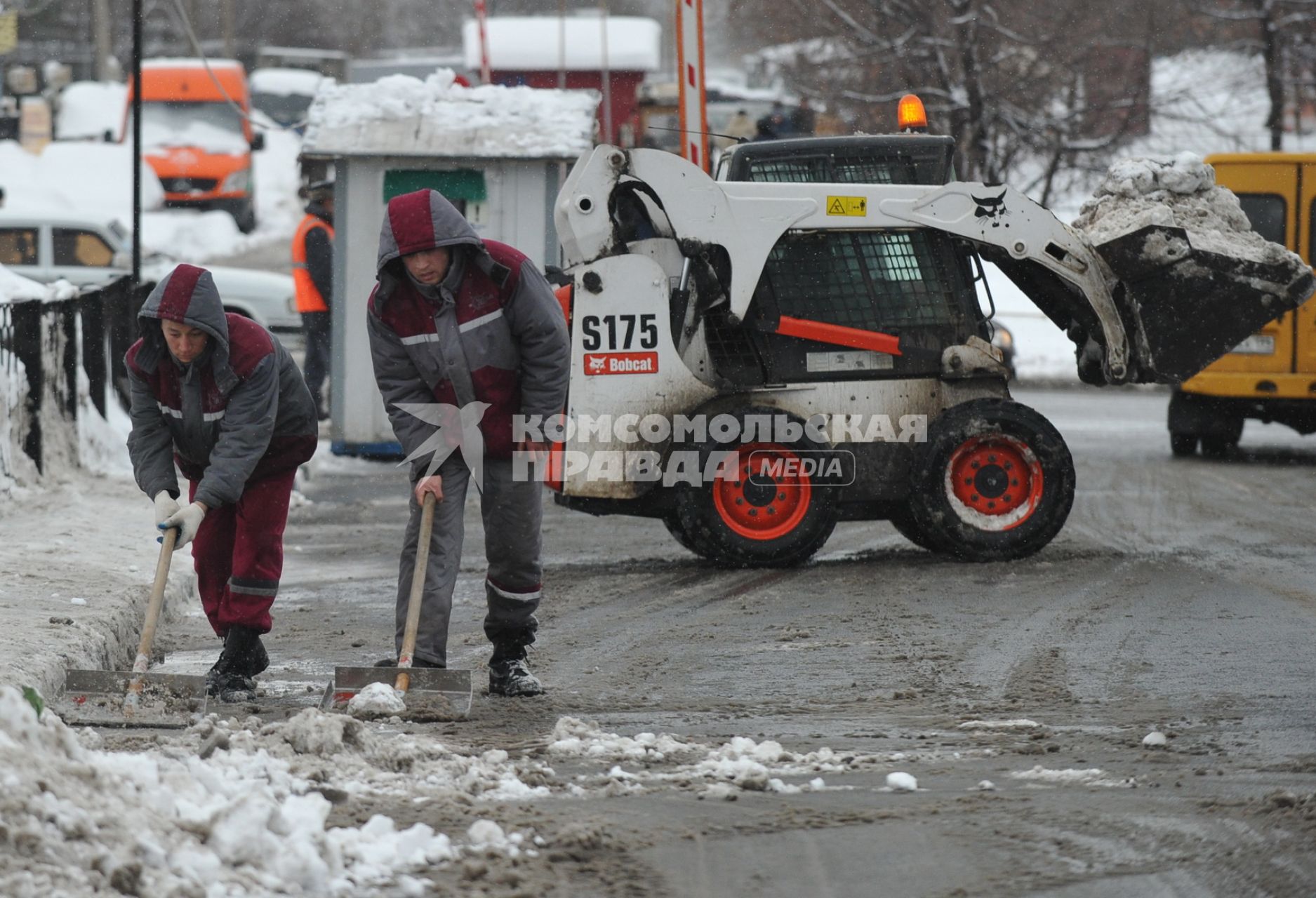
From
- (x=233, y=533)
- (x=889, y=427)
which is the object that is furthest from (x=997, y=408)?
(x=233, y=533)

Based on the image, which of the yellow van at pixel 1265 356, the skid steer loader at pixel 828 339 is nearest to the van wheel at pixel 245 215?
the yellow van at pixel 1265 356

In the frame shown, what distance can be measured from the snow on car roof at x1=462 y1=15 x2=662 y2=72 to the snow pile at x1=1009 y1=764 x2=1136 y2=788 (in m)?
22.4

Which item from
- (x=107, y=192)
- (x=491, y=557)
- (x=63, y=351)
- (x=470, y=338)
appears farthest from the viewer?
(x=107, y=192)

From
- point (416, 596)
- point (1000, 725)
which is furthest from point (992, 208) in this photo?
point (416, 596)

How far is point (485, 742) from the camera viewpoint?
18.5ft

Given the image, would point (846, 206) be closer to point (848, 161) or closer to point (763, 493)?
point (848, 161)

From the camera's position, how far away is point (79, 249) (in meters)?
19.0

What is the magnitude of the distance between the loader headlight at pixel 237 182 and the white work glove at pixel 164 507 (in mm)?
27195

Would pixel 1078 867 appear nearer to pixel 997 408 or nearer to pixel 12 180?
pixel 997 408

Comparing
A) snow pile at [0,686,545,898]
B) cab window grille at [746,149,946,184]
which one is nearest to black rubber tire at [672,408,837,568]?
cab window grille at [746,149,946,184]

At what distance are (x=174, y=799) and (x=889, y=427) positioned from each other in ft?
19.3

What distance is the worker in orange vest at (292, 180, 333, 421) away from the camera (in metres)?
15.0

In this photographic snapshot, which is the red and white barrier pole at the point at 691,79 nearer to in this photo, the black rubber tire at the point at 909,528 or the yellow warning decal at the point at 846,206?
the yellow warning decal at the point at 846,206

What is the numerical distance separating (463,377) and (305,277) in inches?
361
